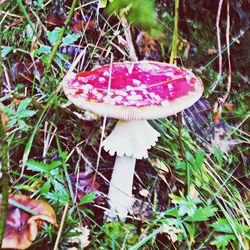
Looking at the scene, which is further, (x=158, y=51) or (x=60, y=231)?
(x=158, y=51)

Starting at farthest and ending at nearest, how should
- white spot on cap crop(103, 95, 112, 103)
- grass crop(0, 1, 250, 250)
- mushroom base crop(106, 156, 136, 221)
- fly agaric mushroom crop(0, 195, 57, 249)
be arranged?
mushroom base crop(106, 156, 136, 221), grass crop(0, 1, 250, 250), white spot on cap crop(103, 95, 112, 103), fly agaric mushroom crop(0, 195, 57, 249)

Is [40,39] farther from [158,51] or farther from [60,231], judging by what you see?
[60,231]

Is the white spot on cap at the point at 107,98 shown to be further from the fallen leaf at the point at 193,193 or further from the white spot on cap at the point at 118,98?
the fallen leaf at the point at 193,193

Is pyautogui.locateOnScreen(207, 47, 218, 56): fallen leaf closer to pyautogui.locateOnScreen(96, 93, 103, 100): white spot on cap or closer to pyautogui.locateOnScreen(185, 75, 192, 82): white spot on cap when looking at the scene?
pyautogui.locateOnScreen(185, 75, 192, 82): white spot on cap

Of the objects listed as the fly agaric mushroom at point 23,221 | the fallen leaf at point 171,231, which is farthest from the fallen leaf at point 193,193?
the fly agaric mushroom at point 23,221

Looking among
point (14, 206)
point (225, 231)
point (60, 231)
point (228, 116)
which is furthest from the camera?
point (228, 116)

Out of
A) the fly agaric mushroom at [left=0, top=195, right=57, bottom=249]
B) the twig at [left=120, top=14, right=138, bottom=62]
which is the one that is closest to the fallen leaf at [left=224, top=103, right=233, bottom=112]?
the twig at [left=120, top=14, right=138, bottom=62]

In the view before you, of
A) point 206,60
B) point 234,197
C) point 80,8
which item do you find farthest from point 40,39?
point 234,197
